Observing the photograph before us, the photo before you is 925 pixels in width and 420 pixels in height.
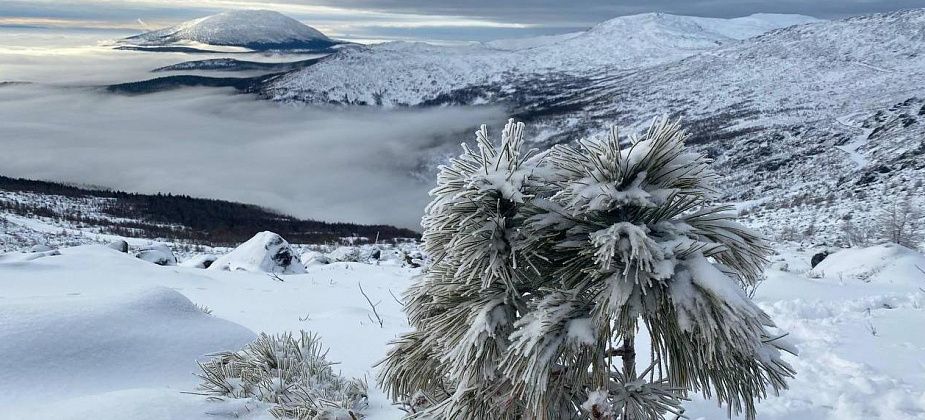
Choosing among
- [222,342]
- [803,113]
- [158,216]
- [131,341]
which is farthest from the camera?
[158,216]

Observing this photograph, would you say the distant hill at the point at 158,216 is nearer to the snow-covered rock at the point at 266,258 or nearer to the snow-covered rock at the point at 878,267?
the snow-covered rock at the point at 266,258

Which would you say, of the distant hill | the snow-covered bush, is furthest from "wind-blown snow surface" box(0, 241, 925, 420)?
the distant hill

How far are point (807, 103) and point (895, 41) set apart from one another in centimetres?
5366

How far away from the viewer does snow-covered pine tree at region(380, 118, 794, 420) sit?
1.65 meters

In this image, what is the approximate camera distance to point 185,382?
3.59 meters

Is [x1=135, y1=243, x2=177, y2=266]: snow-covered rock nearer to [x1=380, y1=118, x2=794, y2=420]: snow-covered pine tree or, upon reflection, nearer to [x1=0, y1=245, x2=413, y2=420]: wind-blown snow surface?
[x1=0, y1=245, x2=413, y2=420]: wind-blown snow surface

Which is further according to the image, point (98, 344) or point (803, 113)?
point (803, 113)

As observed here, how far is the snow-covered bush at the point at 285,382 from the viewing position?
10.2 ft

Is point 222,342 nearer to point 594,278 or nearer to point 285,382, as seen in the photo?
point 285,382

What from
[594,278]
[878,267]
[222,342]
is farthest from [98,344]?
[878,267]

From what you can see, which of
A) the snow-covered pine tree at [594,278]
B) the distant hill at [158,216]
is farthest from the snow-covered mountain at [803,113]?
the distant hill at [158,216]

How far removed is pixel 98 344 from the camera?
374cm

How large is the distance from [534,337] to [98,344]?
3.42 meters

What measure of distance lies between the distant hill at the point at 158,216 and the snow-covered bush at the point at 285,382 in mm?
69255
